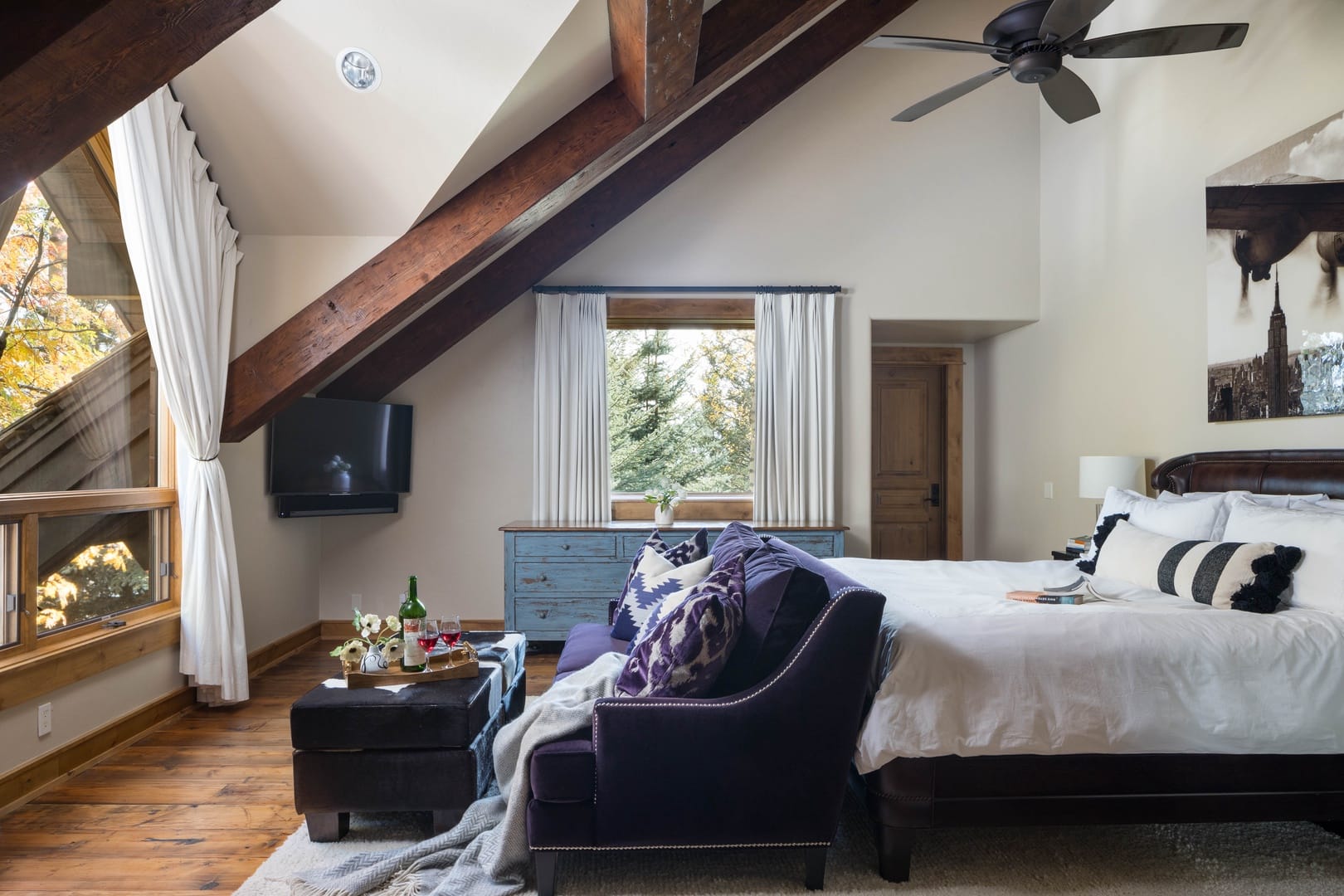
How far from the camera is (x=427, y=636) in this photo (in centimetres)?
276

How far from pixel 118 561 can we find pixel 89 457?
475 millimetres

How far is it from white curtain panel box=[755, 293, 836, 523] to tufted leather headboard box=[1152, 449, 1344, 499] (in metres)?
1.94

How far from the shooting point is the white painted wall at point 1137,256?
3.35 metres

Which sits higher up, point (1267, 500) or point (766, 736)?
→ point (1267, 500)

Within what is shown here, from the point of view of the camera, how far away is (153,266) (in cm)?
333

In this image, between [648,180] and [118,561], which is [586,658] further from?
[648,180]

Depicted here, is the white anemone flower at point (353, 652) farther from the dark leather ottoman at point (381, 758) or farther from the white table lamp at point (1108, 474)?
the white table lamp at point (1108, 474)

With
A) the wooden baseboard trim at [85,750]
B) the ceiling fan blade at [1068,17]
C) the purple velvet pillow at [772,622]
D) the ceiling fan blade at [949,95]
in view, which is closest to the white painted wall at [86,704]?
the wooden baseboard trim at [85,750]

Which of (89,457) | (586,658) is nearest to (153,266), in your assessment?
(89,457)

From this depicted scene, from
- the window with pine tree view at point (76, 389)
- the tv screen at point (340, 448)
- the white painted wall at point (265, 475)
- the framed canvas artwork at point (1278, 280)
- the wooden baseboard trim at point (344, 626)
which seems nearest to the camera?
the window with pine tree view at point (76, 389)

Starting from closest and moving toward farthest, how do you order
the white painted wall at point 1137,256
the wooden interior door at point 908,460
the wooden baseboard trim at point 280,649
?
the white painted wall at point 1137,256, the wooden baseboard trim at point 280,649, the wooden interior door at point 908,460

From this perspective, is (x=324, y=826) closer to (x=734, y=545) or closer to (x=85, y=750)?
(x=85, y=750)

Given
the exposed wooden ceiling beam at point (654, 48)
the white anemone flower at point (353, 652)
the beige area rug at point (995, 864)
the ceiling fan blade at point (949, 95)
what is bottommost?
the beige area rug at point (995, 864)

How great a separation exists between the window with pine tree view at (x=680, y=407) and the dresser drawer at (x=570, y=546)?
813 millimetres
